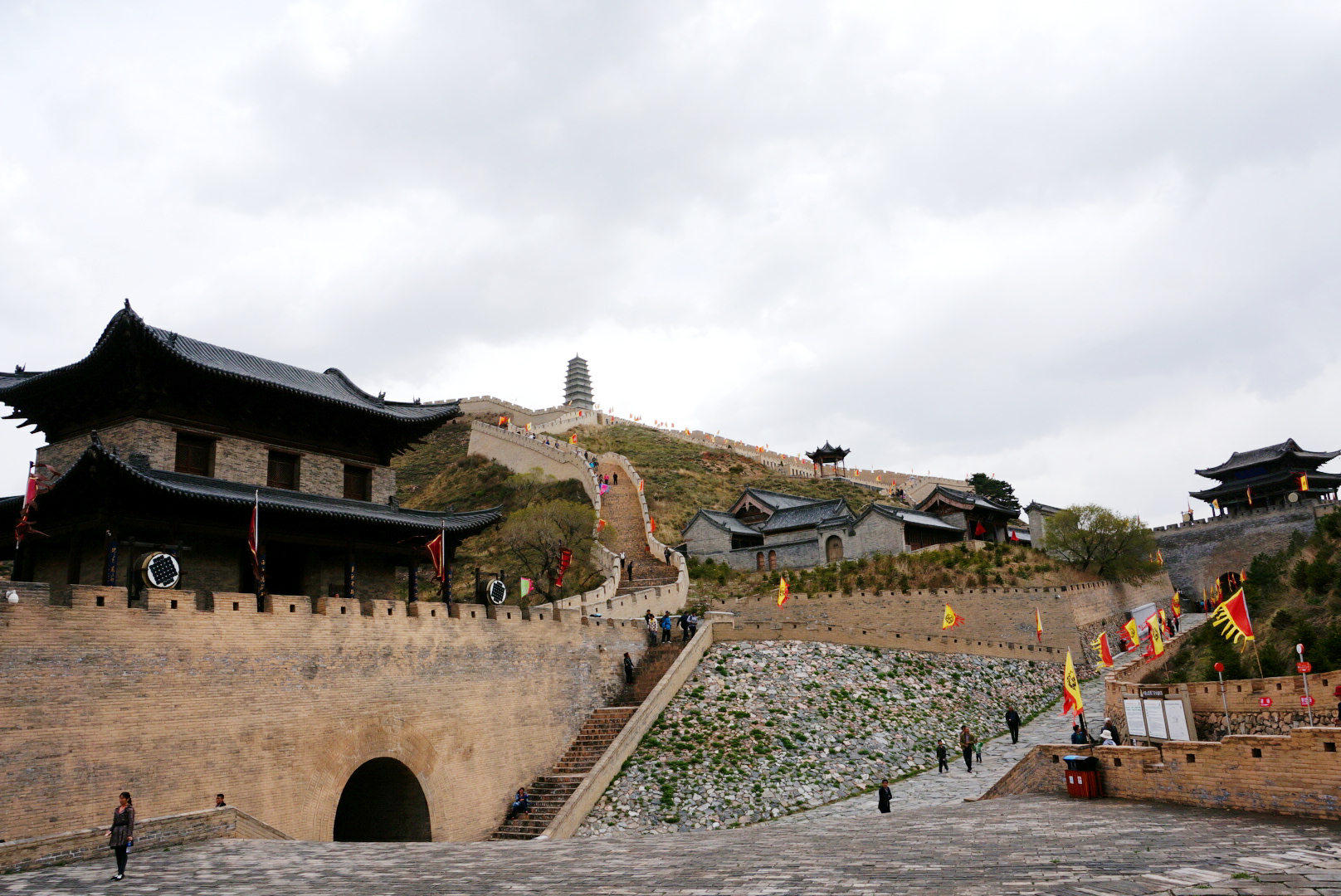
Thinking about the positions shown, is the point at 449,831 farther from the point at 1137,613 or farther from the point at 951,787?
the point at 1137,613

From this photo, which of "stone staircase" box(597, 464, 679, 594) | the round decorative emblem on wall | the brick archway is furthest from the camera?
"stone staircase" box(597, 464, 679, 594)

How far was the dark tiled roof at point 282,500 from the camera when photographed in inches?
760

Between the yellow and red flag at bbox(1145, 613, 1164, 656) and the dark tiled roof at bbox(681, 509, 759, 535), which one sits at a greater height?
the dark tiled roof at bbox(681, 509, 759, 535)

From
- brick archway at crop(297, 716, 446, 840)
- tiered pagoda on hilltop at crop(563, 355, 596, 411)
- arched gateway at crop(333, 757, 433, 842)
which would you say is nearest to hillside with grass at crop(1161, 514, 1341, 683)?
brick archway at crop(297, 716, 446, 840)

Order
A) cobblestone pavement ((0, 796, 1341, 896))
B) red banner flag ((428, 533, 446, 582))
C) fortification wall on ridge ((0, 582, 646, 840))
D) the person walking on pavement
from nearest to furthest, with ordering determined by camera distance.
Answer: cobblestone pavement ((0, 796, 1341, 896)) → fortification wall on ridge ((0, 582, 646, 840)) → red banner flag ((428, 533, 446, 582)) → the person walking on pavement

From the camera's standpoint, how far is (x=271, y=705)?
19.5m

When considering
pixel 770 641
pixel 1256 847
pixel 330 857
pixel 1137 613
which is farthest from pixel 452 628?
pixel 1137 613

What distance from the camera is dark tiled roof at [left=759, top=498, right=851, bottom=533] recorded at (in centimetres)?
4912

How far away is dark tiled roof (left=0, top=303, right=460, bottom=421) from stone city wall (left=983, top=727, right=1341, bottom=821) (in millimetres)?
20703

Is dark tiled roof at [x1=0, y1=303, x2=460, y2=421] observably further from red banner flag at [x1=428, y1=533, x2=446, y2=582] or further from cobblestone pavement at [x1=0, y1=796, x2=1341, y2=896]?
cobblestone pavement at [x1=0, y1=796, x2=1341, y2=896]

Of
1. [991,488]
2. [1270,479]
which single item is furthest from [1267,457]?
[991,488]

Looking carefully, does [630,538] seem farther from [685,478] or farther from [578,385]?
[578,385]

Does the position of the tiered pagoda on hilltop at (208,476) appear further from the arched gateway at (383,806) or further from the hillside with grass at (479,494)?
the hillside with grass at (479,494)

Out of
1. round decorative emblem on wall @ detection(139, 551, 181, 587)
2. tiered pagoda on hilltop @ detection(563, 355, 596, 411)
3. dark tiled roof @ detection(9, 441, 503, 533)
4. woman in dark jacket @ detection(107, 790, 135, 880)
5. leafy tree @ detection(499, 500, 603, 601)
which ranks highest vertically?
tiered pagoda on hilltop @ detection(563, 355, 596, 411)
